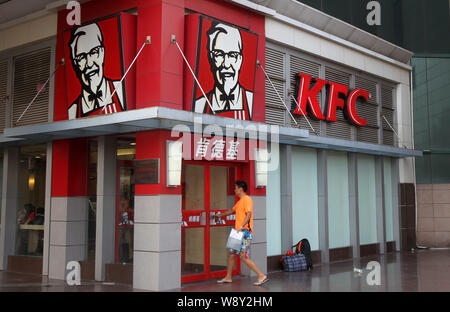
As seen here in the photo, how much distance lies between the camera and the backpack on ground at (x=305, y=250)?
1285 cm

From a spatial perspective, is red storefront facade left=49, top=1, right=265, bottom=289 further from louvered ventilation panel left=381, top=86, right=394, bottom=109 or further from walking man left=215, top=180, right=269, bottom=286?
louvered ventilation panel left=381, top=86, right=394, bottom=109

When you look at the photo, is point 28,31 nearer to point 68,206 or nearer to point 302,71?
point 68,206

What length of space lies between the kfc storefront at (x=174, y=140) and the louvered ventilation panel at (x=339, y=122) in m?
0.74

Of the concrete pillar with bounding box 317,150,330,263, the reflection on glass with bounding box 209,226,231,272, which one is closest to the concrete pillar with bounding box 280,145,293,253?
the concrete pillar with bounding box 317,150,330,263

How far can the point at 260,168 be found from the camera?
39.1 feet

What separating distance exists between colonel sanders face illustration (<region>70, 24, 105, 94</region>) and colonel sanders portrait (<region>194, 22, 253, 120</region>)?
2263 millimetres

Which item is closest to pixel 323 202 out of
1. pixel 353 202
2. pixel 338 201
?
pixel 338 201

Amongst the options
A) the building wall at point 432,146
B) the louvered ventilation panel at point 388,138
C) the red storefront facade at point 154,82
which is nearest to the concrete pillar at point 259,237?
the red storefront facade at point 154,82

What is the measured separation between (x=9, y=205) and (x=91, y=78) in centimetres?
439

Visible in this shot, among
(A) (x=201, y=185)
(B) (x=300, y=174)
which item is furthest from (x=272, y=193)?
(A) (x=201, y=185)

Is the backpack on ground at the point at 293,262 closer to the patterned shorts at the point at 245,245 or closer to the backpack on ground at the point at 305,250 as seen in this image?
the backpack on ground at the point at 305,250
